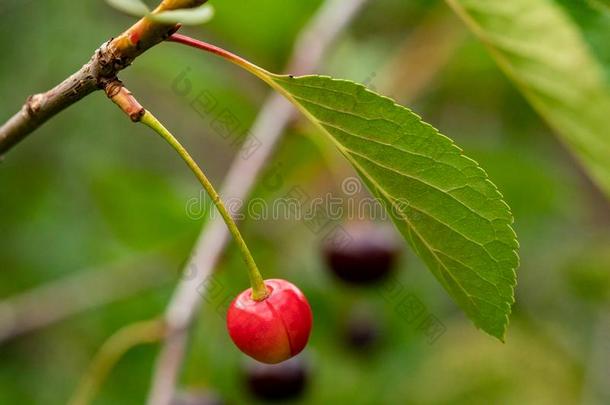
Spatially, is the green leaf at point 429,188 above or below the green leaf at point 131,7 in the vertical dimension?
below

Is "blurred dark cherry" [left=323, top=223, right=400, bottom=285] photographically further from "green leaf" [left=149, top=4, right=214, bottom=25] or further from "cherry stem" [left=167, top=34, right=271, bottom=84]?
"green leaf" [left=149, top=4, right=214, bottom=25]

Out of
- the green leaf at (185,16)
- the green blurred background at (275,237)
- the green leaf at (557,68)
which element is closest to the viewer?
the green leaf at (185,16)

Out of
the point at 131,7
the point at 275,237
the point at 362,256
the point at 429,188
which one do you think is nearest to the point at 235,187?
the point at 362,256

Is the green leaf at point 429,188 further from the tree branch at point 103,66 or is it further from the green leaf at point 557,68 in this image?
the green leaf at point 557,68

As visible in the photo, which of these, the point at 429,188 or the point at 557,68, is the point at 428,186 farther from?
the point at 557,68

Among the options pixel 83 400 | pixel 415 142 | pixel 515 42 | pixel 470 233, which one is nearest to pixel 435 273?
pixel 470 233

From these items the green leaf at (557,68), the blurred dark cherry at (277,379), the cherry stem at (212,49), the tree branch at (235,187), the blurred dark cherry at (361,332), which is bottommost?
the blurred dark cherry at (361,332)

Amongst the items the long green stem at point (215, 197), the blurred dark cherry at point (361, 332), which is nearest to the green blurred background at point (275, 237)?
the blurred dark cherry at point (361, 332)
